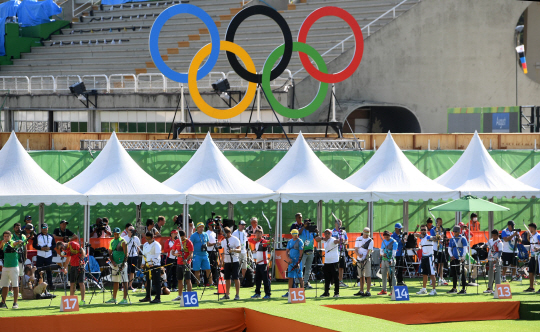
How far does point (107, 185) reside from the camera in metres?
18.2

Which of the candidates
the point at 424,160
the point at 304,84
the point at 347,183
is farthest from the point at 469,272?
the point at 304,84

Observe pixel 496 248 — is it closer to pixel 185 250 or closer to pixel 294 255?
pixel 294 255

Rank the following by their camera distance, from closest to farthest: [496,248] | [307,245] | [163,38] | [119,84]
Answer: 1. [307,245]
2. [496,248]
3. [119,84]
4. [163,38]

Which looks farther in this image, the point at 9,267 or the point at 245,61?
the point at 245,61

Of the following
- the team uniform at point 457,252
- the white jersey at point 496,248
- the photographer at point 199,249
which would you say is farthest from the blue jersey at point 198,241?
the white jersey at point 496,248

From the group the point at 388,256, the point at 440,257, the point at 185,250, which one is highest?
the point at 185,250

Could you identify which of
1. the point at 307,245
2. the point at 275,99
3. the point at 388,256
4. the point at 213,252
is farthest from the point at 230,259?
the point at 275,99

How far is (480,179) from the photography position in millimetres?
19922

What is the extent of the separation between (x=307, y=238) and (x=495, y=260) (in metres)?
4.32

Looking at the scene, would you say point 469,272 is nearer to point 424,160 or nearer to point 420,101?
point 424,160

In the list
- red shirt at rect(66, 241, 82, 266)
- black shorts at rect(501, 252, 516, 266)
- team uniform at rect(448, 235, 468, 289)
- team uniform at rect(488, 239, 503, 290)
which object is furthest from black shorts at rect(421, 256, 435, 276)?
red shirt at rect(66, 241, 82, 266)

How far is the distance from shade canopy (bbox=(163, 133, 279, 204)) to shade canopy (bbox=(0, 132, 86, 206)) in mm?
2661

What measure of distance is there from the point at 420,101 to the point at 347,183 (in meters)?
16.0

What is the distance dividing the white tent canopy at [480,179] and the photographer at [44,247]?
10.4m
